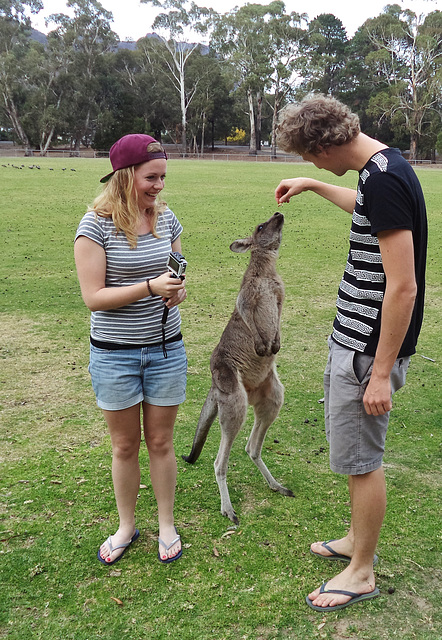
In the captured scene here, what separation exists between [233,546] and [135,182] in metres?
1.83

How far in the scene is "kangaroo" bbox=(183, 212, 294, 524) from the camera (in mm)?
3135

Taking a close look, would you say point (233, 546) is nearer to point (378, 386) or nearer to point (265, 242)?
point (378, 386)

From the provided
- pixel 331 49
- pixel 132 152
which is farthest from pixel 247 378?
pixel 331 49

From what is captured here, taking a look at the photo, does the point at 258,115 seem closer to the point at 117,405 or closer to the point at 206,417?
the point at 206,417

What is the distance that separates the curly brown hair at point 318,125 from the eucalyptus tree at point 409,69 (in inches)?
1828

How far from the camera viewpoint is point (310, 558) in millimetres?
2756

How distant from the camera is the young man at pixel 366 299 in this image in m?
1.98

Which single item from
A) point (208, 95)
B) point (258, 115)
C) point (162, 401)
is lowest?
point (162, 401)

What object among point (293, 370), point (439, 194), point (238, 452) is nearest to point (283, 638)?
point (238, 452)

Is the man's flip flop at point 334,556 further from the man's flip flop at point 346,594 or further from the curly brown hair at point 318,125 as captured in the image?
the curly brown hair at point 318,125

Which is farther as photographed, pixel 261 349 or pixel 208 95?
pixel 208 95

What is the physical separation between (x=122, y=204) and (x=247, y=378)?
50.9 inches

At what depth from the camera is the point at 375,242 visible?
2104mm

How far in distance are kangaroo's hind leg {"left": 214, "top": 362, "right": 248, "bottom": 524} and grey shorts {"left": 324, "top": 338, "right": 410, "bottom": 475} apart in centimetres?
87
